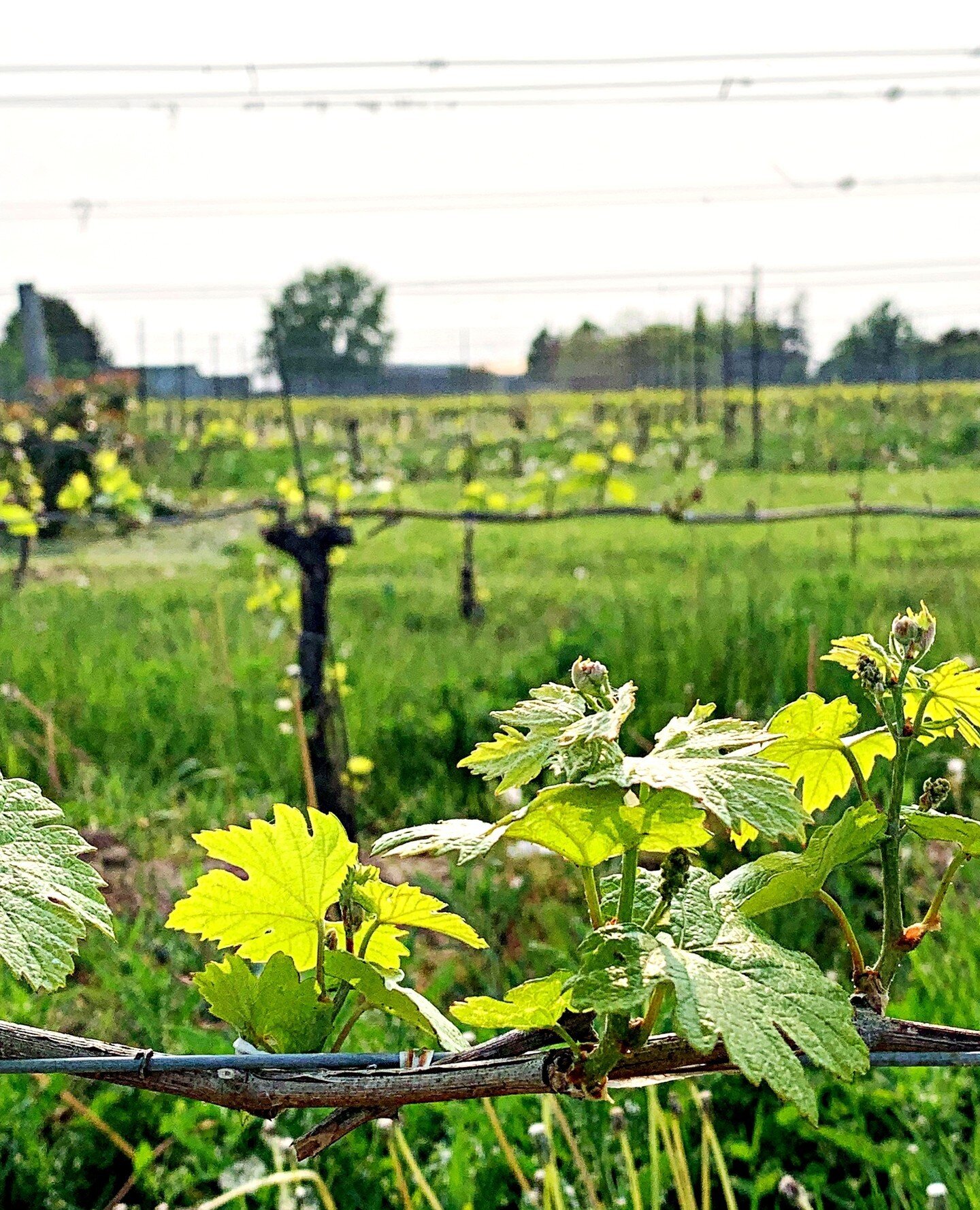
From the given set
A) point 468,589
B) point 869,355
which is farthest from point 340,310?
point 468,589

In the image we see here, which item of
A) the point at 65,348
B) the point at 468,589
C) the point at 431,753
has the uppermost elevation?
the point at 65,348

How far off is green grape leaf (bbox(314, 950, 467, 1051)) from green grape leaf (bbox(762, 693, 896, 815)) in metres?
0.21

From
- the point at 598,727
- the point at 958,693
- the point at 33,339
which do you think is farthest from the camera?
the point at 33,339

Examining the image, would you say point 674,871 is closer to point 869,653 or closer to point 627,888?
point 627,888

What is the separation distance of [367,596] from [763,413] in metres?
22.1

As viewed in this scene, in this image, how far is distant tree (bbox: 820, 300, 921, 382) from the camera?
28.6 metres

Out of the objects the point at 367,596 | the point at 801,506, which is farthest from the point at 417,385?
the point at 367,596

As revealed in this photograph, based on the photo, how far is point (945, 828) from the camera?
57cm

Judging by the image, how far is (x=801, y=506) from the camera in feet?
41.4

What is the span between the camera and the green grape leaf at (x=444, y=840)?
0.51 metres

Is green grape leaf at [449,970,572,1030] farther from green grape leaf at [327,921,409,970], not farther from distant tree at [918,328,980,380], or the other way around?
distant tree at [918,328,980,380]

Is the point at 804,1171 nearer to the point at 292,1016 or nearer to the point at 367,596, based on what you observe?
the point at 292,1016

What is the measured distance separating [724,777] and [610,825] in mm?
59

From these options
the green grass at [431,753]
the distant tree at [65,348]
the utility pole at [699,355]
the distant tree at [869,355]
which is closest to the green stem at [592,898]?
the green grass at [431,753]
